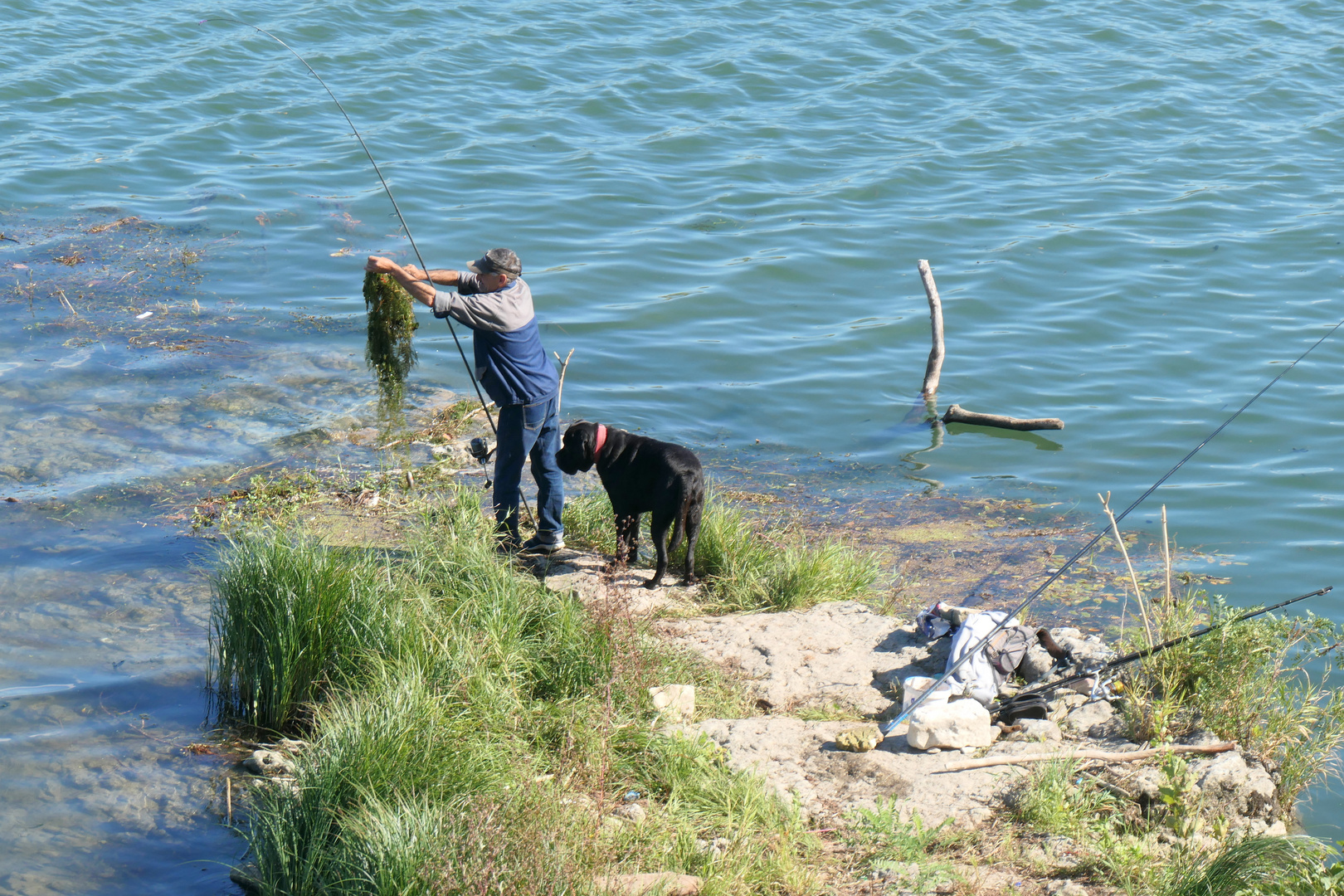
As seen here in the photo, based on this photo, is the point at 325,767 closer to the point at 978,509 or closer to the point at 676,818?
the point at 676,818

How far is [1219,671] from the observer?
6.00 metres

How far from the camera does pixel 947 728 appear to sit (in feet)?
19.4

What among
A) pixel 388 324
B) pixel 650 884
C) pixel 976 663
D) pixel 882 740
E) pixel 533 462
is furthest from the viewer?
pixel 388 324

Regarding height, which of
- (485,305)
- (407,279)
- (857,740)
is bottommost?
(857,740)

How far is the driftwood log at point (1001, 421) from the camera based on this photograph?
1132cm

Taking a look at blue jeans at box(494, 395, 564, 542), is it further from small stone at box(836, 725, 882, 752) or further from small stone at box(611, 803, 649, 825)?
small stone at box(611, 803, 649, 825)

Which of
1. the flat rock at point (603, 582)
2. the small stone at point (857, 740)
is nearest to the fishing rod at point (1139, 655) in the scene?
the small stone at point (857, 740)

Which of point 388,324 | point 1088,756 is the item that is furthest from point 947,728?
point 388,324

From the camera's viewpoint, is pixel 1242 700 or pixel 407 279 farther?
pixel 407 279

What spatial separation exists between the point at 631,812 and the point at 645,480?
289 centimetres

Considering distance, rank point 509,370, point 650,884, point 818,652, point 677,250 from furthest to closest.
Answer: point 677,250, point 509,370, point 818,652, point 650,884

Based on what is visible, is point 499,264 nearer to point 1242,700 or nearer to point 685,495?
point 685,495

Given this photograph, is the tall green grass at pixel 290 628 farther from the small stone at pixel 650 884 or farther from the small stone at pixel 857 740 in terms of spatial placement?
the small stone at pixel 857 740

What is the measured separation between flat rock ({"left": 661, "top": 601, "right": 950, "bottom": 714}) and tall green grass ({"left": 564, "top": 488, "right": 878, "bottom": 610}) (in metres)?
0.21
